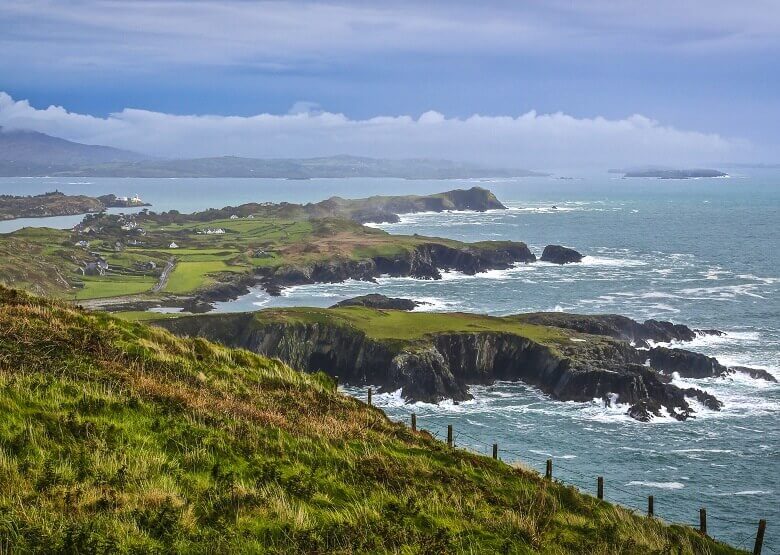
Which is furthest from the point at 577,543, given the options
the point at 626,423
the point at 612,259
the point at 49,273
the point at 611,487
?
the point at 612,259

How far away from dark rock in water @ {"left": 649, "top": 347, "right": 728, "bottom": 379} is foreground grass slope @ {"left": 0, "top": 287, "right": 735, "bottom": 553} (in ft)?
215

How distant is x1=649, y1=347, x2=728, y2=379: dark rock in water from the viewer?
77812 mm

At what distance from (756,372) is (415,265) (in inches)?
3469

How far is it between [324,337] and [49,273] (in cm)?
6987

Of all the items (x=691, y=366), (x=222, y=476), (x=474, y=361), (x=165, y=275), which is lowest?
(x=474, y=361)

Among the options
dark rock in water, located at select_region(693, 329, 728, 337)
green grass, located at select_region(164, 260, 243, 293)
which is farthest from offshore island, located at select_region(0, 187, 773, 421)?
dark rock in water, located at select_region(693, 329, 728, 337)

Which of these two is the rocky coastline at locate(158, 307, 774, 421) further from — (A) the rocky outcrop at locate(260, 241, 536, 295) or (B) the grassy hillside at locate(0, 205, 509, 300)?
(A) the rocky outcrop at locate(260, 241, 536, 295)

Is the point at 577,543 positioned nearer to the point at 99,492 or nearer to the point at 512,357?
the point at 99,492

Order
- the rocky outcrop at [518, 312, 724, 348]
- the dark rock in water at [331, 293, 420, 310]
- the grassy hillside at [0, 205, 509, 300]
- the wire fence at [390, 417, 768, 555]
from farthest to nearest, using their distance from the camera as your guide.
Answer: the grassy hillside at [0, 205, 509, 300] < the dark rock in water at [331, 293, 420, 310] < the rocky outcrop at [518, 312, 724, 348] < the wire fence at [390, 417, 768, 555]

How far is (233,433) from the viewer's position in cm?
1526

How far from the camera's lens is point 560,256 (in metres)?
166

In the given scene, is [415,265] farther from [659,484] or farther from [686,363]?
[659,484]

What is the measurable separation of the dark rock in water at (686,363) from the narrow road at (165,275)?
81.8 m

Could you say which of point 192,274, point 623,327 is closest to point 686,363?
point 623,327
